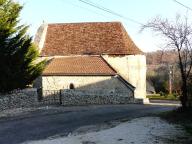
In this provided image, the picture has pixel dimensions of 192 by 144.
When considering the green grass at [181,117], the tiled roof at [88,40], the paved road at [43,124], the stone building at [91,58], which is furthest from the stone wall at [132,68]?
the green grass at [181,117]

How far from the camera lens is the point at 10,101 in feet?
91.2

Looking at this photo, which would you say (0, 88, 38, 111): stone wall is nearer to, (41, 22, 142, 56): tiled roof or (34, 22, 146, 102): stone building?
(34, 22, 146, 102): stone building

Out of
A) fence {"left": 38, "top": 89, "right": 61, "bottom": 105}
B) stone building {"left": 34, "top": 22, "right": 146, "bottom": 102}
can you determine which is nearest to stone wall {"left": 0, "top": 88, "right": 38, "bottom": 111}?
fence {"left": 38, "top": 89, "right": 61, "bottom": 105}

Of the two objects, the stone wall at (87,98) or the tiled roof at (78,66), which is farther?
the tiled roof at (78,66)

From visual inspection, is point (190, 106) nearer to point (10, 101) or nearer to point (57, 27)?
point (10, 101)

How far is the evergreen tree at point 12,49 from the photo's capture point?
27.8 meters

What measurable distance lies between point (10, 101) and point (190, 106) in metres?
12.1

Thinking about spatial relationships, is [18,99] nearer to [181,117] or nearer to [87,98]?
[87,98]

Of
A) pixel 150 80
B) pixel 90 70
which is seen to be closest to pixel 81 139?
pixel 90 70

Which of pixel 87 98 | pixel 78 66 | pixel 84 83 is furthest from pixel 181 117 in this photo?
pixel 78 66

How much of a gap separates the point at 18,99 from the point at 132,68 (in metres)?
20.7

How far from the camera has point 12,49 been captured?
29438 millimetres

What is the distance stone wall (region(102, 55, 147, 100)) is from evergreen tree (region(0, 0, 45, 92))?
53.8 feet

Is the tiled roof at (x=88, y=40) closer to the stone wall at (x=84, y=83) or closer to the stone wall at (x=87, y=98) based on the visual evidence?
the stone wall at (x=84, y=83)
